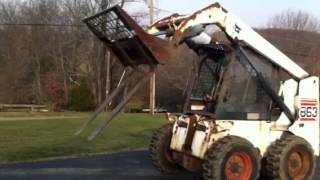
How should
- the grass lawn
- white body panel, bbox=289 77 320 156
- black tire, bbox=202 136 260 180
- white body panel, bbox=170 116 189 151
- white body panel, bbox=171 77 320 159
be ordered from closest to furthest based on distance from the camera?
black tire, bbox=202 136 260 180, white body panel, bbox=171 77 320 159, white body panel, bbox=170 116 189 151, white body panel, bbox=289 77 320 156, the grass lawn

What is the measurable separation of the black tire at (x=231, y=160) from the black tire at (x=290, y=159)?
1.19ft

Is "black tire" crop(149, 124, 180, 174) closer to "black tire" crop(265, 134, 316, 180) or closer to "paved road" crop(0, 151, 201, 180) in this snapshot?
"paved road" crop(0, 151, 201, 180)

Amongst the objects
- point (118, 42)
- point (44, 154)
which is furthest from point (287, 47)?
point (118, 42)

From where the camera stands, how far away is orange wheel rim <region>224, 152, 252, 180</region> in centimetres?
995

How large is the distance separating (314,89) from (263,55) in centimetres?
133

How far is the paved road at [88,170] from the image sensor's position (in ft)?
36.9

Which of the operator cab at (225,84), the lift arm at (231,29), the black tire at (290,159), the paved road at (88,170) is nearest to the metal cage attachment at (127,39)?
the lift arm at (231,29)

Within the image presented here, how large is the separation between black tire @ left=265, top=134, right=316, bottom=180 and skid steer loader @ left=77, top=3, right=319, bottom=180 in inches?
0.7

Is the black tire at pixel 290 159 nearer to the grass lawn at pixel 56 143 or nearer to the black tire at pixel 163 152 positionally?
the black tire at pixel 163 152

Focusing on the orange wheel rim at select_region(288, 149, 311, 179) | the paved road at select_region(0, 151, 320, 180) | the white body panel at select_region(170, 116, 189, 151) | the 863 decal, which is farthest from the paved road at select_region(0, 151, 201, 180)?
the 863 decal

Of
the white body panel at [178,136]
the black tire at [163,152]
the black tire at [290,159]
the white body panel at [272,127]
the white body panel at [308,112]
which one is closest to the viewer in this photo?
the white body panel at [272,127]

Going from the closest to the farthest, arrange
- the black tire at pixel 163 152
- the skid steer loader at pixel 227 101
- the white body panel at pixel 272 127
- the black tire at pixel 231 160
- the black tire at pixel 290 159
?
the black tire at pixel 231 160, the skid steer loader at pixel 227 101, the white body panel at pixel 272 127, the black tire at pixel 290 159, the black tire at pixel 163 152

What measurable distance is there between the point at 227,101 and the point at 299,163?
1.84 metres

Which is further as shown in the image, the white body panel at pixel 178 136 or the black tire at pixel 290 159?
the white body panel at pixel 178 136
